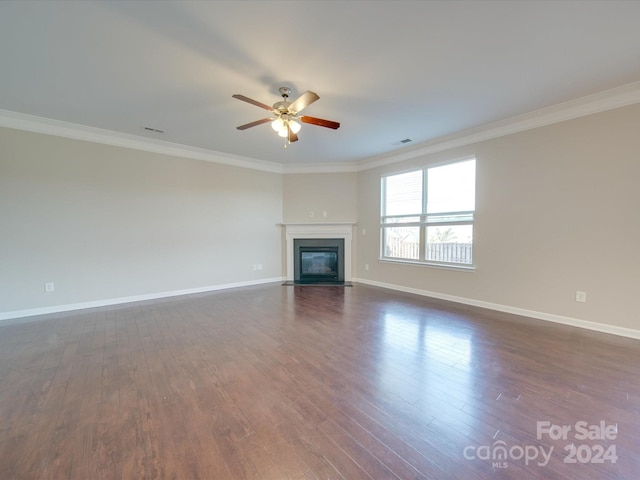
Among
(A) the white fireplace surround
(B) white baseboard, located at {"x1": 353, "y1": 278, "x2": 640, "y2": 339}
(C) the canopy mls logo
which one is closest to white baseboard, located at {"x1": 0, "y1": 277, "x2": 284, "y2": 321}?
(A) the white fireplace surround

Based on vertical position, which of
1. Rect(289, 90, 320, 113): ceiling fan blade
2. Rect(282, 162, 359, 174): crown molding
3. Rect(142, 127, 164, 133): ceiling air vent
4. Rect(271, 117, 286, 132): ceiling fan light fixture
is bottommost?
Rect(271, 117, 286, 132): ceiling fan light fixture

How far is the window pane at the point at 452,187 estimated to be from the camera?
13.9 feet

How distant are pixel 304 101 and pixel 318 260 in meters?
4.16

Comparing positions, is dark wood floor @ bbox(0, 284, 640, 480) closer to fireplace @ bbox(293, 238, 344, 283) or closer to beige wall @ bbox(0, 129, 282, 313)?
beige wall @ bbox(0, 129, 282, 313)

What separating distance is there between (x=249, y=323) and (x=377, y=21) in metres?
3.38

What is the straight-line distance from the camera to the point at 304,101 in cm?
252

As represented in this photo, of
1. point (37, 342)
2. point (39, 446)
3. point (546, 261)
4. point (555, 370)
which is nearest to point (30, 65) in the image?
point (37, 342)

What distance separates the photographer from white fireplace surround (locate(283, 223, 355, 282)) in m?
6.03

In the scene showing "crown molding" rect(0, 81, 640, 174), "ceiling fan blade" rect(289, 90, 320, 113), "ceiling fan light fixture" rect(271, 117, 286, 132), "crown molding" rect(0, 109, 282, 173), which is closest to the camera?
"ceiling fan blade" rect(289, 90, 320, 113)

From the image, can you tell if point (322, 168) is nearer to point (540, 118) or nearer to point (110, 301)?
point (540, 118)

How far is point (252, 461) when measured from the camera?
135cm

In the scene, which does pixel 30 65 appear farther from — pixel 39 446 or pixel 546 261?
pixel 546 261

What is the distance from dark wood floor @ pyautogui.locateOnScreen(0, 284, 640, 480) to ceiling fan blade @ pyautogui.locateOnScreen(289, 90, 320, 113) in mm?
2458

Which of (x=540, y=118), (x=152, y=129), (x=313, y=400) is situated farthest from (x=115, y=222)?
(x=540, y=118)
